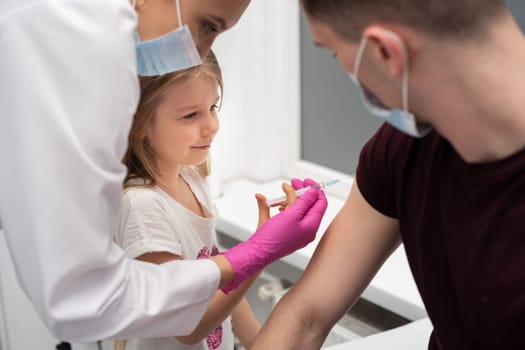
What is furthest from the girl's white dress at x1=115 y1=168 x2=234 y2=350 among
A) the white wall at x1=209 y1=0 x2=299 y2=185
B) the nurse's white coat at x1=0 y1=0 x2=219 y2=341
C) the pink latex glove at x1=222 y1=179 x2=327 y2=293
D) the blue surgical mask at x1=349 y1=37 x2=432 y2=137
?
the white wall at x1=209 y1=0 x2=299 y2=185

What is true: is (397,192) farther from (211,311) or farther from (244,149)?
(244,149)

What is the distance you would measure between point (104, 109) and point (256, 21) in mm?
1563

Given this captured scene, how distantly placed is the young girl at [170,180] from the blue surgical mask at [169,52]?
0.50 feet

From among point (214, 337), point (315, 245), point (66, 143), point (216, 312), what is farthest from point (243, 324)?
point (66, 143)

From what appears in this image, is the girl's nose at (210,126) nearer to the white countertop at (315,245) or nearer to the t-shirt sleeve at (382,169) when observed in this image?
the t-shirt sleeve at (382,169)

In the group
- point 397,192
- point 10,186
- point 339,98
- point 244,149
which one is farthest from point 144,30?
point 244,149

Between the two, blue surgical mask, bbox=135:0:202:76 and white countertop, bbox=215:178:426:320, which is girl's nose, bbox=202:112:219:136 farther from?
white countertop, bbox=215:178:426:320

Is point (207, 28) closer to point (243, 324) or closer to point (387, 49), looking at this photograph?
point (387, 49)

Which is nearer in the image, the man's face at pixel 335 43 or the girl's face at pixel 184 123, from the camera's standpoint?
the man's face at pixel 335 43

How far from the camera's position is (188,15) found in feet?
4.06

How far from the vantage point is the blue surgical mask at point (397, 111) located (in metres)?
1.02

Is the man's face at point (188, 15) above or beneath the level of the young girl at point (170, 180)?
above

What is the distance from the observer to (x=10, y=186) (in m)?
1.07

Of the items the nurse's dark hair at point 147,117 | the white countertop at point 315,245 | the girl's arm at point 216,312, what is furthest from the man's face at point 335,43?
the white countertop at point 315,245
